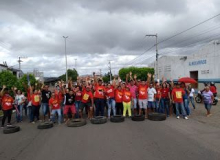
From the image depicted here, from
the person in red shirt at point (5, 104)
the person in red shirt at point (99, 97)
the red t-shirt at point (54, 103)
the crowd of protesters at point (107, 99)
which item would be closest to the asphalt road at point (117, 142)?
the red t-shirt at point (54, 103)

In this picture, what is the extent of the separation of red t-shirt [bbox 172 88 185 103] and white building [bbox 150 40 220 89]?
54.5 feet

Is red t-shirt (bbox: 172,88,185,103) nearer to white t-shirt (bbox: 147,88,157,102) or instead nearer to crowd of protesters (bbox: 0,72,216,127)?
crowd of protesters (bbox: 0,72,216,127)

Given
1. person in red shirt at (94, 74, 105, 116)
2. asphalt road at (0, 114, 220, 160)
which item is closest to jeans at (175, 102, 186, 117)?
asphalt road at (0, 114, 220, 160)

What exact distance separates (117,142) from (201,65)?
2532cm

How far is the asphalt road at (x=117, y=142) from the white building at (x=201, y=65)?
19.5 meters

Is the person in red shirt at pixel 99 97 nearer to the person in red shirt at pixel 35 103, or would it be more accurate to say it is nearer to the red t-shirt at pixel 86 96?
the red t-shirt at pixel 86 96

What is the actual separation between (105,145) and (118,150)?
578mm

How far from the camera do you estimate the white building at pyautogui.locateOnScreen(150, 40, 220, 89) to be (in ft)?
79.3

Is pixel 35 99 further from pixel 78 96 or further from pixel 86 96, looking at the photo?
pixel 86 96

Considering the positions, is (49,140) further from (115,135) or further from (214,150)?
(214,150)

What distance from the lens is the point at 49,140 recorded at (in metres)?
6.33

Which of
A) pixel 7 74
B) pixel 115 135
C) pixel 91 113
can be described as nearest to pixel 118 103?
pixel 91 113

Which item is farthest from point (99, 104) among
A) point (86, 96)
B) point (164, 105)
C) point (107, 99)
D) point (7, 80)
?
point (7, 80)

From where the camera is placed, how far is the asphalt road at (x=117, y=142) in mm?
4746
